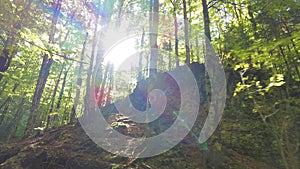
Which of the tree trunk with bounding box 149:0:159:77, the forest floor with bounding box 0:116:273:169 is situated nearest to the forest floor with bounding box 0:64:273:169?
the forest floor with bounding box 0:116:273:169

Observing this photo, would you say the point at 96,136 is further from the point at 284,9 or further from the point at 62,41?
the point at 62,41

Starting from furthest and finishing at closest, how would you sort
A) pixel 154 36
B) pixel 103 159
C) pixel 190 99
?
pixel 190 99, pixel 154 36, pixel 103 159

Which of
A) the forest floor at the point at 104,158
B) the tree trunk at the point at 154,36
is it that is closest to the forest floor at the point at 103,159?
the forest floor at the point at 104,158

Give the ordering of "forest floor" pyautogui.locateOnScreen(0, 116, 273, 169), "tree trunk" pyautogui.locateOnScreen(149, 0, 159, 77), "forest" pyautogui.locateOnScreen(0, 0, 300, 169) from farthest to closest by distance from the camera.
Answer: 1. "tree trunk" pyautogui.locateOnScreen(149, 0, 159, 77)
2. "forest floor" pyautogui.locateOnScreen(0, 116, 273, 169)
3. "forest" pyautogui.locateOnScreen(0, 0, 300, 169)

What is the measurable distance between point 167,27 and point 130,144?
39.1ft

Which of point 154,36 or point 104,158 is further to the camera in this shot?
point 154,36

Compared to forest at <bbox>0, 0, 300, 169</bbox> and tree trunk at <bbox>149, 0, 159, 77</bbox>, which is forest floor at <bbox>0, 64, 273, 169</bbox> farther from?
tree trunk at <bbox>149, 0, 159, 77</bbox>

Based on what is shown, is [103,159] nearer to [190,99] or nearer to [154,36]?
[154,36]

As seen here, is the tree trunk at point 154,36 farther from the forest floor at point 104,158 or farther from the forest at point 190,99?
the forest floor at point 104,158

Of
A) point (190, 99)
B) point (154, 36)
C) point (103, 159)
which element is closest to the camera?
point (103, 159)

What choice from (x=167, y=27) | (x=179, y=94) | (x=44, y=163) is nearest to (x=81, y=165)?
(x=44, y=163)

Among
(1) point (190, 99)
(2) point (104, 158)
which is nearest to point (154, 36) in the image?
(1) point (190, 99)

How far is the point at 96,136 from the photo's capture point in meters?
7.78

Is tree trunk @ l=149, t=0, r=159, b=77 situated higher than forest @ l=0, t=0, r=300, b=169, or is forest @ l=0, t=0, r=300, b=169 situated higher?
tree trunk @ l=149, t=0, r=159, b=77
